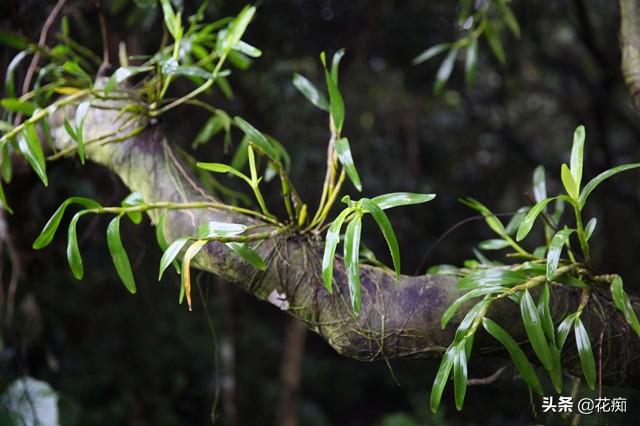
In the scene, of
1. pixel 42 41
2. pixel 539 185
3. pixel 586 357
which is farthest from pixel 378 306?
pixel 42 41

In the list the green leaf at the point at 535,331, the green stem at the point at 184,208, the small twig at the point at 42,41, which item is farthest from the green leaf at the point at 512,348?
the small twig at the point at 42,41

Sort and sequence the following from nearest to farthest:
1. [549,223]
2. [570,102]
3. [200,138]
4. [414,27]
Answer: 1. [549,223]
2. [200,138]
3. [414,27]
4. [570,102]

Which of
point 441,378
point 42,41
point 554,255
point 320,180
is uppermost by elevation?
point 42,41

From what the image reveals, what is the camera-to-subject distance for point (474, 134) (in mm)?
2754

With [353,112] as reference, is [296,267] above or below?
above

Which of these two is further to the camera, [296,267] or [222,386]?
[222,386]

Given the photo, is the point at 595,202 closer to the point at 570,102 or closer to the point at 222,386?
the point at 570,102

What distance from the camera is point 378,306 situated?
2.09 feet

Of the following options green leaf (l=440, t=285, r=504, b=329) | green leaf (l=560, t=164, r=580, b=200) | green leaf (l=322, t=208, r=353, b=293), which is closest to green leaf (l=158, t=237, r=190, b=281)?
green leaf (l=322, t=208, r=353, b=293)

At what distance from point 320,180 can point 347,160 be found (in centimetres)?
129

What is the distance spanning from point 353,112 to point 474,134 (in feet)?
3.03

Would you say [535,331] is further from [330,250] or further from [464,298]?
[330,250]

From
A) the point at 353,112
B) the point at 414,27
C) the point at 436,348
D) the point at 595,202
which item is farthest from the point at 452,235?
the point at 436,348

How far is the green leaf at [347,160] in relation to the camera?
0.62m
